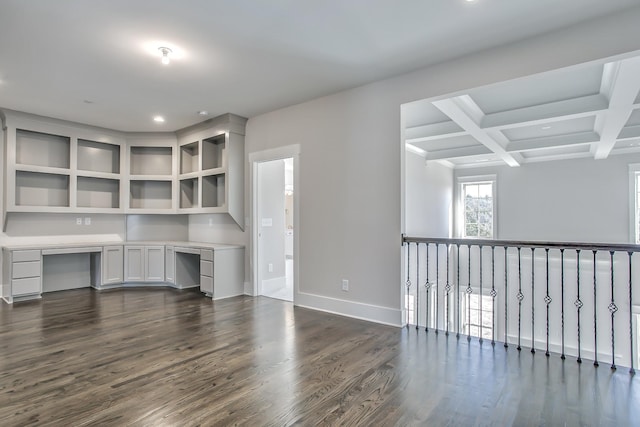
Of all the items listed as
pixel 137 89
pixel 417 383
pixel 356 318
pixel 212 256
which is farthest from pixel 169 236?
pixel 417 383

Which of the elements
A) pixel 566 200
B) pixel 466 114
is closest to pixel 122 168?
pixel 466 114

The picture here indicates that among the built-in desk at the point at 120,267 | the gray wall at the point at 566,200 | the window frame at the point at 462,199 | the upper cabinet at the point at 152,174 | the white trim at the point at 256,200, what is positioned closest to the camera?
the white trim at the point at 256,200

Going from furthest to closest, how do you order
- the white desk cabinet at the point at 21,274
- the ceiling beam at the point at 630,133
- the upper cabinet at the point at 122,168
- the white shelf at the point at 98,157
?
the white shelf at the point at 98,157
the ceiling beam at the point at 630,133
the upper cabinet at the point at 122,168
the white desk cabinet at the point at 21,274

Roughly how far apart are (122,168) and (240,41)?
4.26 metres

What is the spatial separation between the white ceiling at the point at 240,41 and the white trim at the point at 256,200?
770 mm

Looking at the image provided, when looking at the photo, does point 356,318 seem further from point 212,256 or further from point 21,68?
point 21,68

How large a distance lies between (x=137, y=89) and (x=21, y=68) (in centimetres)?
108

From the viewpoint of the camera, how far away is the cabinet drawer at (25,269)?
492 centimetres

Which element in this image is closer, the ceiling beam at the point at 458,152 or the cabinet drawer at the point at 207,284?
the cabinet drawer at the point at 207,284

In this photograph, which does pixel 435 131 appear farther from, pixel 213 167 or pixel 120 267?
pixel 120 267

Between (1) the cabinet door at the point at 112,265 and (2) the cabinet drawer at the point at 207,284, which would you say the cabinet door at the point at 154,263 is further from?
(2) the cabinet drawer at the point at 207,284

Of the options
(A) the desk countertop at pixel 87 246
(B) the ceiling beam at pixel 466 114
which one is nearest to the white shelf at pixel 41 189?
(A) the desk countertop at pixel 87 246

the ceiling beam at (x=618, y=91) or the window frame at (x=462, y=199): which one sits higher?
the ceiling beam at (x=618, y=91)

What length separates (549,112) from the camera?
4.52m
